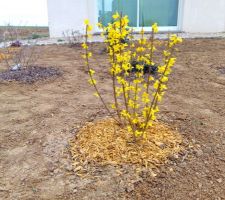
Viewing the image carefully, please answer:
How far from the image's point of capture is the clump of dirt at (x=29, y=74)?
14.8 ft

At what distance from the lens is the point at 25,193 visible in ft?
6.66

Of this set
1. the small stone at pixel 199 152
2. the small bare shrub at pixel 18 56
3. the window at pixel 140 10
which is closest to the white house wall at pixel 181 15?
the window at pixel 140 10

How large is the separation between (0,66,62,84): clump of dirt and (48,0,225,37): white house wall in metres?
4.30

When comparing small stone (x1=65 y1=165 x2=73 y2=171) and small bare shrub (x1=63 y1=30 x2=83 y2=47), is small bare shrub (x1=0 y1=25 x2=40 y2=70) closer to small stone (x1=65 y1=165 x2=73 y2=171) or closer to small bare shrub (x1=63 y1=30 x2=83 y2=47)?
small bare shrub (x1=63 y1=30 x2=83 y2=47)

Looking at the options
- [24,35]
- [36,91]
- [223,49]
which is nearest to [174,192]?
[36,91]

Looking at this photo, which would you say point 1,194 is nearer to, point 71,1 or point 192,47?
point 192,47

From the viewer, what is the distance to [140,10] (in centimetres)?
884

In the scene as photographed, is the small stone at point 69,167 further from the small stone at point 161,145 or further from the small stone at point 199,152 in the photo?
the small stone at point 199,152

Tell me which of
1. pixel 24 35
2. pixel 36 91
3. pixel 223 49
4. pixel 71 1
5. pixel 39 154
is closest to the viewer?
pixel 39 154

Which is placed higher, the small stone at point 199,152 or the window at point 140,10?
the window at point 140,10

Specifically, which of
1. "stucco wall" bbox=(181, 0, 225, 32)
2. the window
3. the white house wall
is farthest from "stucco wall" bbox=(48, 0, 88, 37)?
"stucco wall" bbox=(181, 0, 225, 32)

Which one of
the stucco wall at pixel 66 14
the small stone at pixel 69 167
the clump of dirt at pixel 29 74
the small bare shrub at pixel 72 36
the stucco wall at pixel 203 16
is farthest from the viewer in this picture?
the stucco wall at pixel 203 16

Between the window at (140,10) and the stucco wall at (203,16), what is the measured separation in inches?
15.3

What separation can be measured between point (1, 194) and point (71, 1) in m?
7.63
